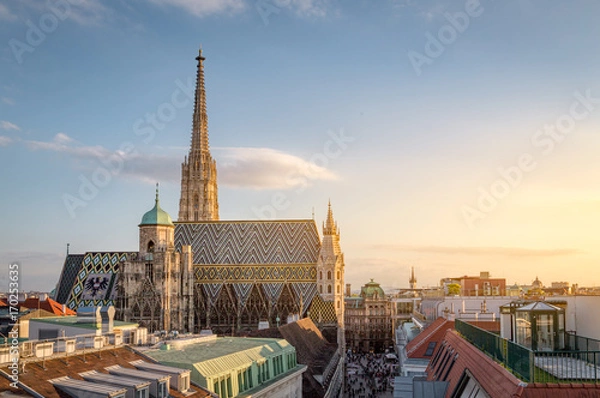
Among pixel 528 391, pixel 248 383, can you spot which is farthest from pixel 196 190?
pixel 528 391

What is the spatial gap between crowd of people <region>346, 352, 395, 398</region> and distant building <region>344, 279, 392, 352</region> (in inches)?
891

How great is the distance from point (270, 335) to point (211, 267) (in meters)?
48.8

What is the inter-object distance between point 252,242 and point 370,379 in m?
27.4

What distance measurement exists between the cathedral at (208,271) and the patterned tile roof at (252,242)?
5.9 inches

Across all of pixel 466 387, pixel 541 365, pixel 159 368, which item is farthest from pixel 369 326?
pixel 541 365

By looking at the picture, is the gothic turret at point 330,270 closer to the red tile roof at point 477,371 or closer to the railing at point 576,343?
the red tile roof at point 477,371

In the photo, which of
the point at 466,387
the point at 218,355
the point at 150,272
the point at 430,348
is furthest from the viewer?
the point at 150,272

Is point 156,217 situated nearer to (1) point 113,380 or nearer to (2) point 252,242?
(2) point 252,242

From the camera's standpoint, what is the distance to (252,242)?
100688 millimetres

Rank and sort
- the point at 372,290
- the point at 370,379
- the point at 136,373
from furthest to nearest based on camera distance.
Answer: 1. the point at 372,290
2. the point at 370,379
3. the point at 136,373

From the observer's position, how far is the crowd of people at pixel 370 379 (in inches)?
3029

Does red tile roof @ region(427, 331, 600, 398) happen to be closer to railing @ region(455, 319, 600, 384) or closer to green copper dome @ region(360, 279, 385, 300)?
railing @ region(455, 319, 600, 384)

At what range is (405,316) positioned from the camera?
134m

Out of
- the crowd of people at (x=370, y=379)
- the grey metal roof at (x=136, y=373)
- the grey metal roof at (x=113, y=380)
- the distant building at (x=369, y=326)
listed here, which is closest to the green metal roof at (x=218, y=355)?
the grey metal roof at (x=136, y=373)
